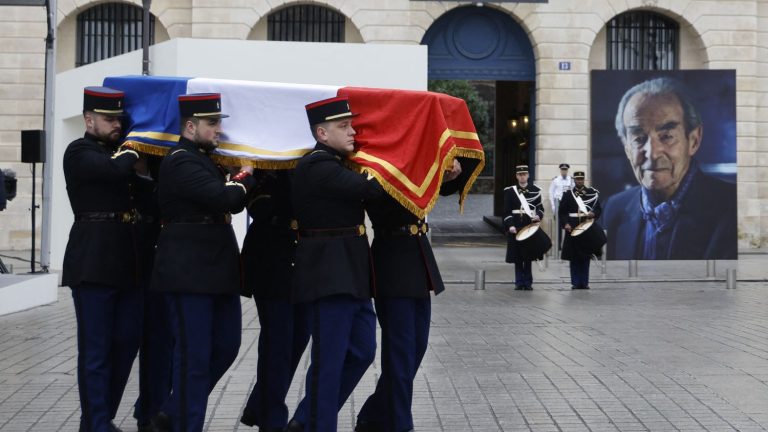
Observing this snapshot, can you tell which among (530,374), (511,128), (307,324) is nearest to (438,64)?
(511,128)

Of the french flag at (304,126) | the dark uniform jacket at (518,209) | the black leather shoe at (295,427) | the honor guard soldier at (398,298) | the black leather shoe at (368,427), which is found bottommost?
the black leather shoe at (368,427)

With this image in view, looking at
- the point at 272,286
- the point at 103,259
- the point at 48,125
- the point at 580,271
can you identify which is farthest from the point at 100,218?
the point at 580,271

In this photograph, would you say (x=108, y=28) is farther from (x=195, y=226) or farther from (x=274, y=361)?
(x=195, y=226)

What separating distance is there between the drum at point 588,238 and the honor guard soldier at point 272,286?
38.9 feet

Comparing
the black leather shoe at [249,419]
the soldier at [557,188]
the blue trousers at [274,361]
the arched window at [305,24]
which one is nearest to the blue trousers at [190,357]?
the blue trousers at [274,361]

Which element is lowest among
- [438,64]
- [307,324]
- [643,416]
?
[643,416]

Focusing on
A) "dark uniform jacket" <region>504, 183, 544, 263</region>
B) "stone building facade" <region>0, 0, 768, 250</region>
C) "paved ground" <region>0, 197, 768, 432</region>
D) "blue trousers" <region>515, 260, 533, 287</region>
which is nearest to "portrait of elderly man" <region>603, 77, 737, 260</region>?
"dark uniform jacket" <region>504, 183, 544, 263</region>

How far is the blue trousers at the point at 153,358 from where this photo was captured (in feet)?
23.6

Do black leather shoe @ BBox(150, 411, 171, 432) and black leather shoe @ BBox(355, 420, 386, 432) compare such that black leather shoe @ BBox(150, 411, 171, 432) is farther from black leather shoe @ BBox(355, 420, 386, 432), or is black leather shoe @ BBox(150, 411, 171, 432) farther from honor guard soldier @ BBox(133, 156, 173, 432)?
black leather shoe @ BBox(355, 420, 386, 432)

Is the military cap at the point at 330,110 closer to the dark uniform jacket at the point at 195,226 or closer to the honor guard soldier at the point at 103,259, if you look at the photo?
the dark uniform jacket at the point at 195,226

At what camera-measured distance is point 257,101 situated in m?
7.36

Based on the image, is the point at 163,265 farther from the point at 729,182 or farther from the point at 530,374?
the point at 729,182

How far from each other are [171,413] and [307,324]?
1.15m

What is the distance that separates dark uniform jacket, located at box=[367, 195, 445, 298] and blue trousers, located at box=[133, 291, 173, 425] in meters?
1.36
